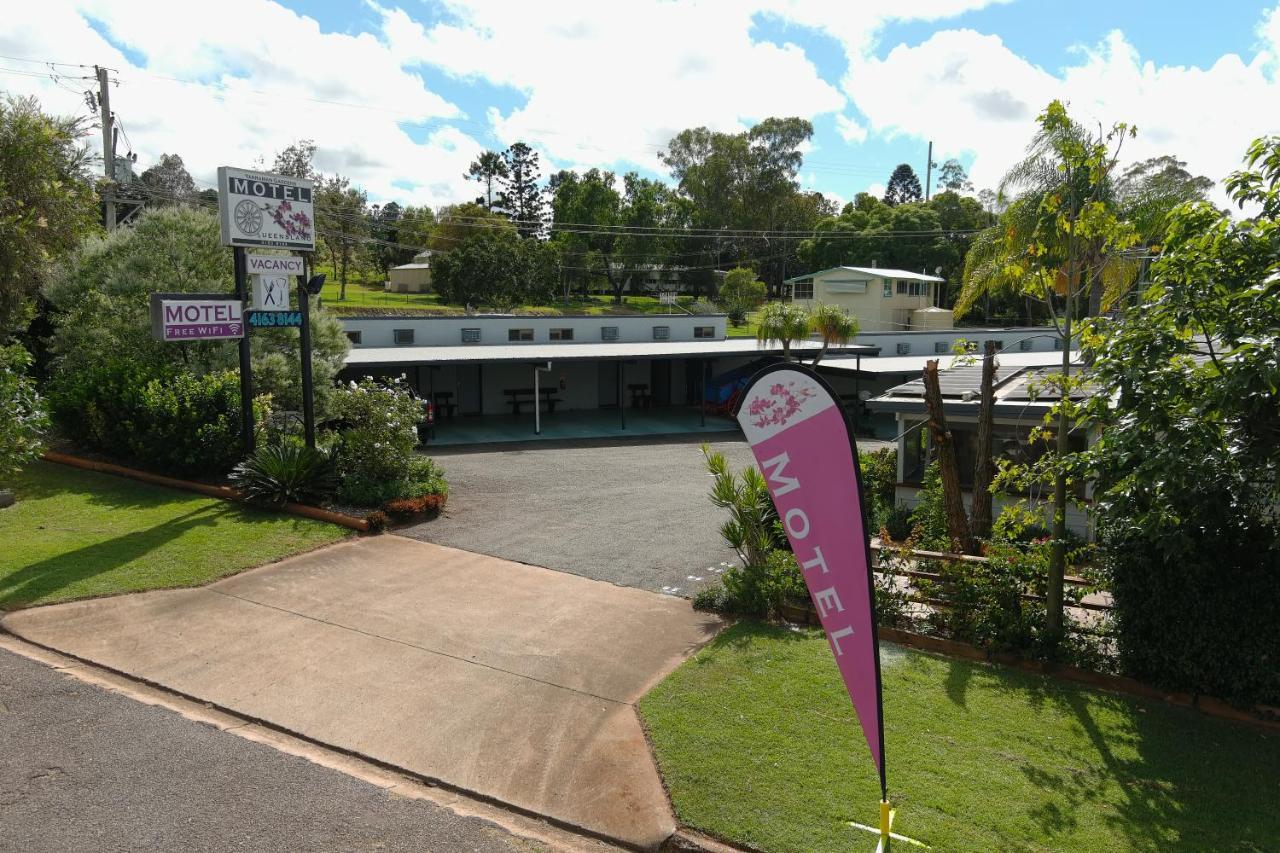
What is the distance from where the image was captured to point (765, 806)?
578cm

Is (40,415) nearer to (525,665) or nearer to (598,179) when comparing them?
(525,665)

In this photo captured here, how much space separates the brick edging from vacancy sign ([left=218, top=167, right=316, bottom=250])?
10823 millimetres

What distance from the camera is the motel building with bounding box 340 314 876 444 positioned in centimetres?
2577

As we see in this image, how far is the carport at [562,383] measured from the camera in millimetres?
25250

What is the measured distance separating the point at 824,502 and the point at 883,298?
44.1 metres

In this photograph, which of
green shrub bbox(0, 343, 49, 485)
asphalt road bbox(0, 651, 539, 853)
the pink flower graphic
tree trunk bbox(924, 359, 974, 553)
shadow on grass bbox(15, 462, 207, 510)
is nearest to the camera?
the pink flower graphic

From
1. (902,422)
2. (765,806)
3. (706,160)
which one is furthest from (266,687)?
(706,160)

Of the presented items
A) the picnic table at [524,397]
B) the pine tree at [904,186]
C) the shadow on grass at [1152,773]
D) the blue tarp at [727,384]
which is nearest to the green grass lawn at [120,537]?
the shadow on grass at [1152,773]

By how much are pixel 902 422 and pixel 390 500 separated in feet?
27.7

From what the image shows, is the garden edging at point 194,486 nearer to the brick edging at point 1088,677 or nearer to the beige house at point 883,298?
the brick edging at point 1088,677

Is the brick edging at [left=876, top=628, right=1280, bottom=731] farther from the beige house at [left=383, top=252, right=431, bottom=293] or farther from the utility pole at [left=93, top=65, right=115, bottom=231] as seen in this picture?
the beige house at [left=383, top=252, right=431, bottom=293]

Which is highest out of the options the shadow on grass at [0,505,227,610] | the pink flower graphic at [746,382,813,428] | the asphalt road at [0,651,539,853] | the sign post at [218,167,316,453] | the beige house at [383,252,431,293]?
the beige house at [383,252,431,293]

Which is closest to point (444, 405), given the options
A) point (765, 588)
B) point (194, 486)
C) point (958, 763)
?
point (194, 486)

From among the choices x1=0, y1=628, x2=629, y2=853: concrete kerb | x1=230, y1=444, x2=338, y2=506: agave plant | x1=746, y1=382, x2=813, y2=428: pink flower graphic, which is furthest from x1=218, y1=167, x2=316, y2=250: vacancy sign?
x1=746, y1=382, x2=813, y2=428: pink flower graphic
